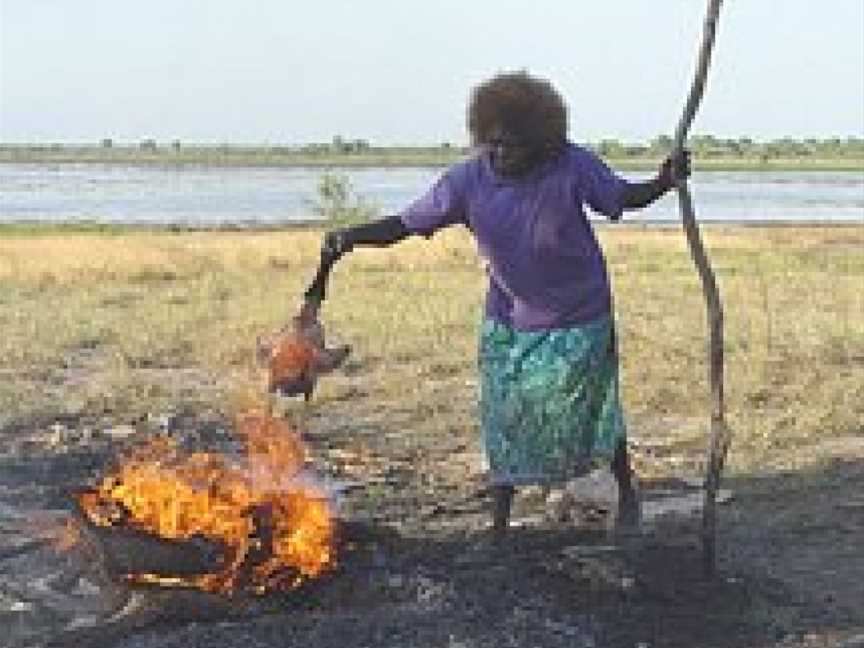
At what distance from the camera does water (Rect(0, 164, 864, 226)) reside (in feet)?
158

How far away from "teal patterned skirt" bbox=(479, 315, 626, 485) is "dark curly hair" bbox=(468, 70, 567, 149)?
0.70 m

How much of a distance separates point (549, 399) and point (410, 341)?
25.2ft

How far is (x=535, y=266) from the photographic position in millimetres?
5777

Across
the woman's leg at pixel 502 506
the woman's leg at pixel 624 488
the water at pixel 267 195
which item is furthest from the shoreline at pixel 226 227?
the woman's leg at pixel 502 506

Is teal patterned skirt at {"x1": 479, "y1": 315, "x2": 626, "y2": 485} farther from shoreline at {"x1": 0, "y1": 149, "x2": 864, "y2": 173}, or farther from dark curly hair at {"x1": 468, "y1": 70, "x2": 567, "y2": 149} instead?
shoreline at {"x1": 0, "y1": 149, "x2": 864, "y2": 173}

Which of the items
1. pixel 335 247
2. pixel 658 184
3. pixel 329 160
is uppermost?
pixel 658 184

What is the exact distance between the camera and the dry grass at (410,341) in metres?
10.1

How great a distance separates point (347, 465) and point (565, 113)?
11.6ft

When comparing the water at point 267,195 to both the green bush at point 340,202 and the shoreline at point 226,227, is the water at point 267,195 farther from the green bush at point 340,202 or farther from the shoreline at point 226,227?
the green bush at point 340,202

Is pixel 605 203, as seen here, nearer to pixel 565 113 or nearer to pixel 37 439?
pixel 565 113

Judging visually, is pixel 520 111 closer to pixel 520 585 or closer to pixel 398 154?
pixel 520 585

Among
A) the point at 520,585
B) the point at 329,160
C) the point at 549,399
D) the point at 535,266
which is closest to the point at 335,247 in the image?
the point at 535,266

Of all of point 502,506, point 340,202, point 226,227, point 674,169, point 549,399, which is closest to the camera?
point 674,169

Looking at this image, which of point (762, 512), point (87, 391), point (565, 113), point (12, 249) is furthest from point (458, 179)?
point (12, 249)
